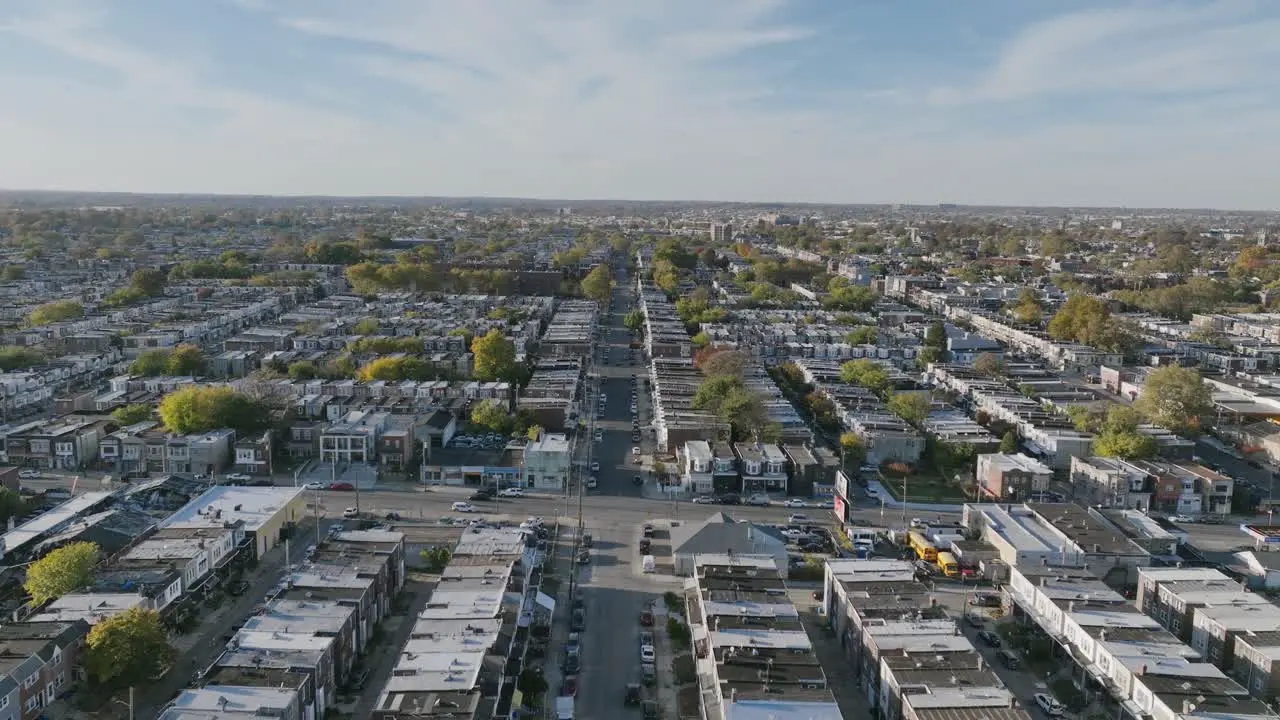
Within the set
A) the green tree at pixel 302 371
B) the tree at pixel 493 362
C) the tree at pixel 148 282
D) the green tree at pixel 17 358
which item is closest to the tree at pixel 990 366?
the tree at pixel 493 362

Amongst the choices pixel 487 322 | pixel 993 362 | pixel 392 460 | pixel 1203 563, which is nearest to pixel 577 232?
pixel 487 322

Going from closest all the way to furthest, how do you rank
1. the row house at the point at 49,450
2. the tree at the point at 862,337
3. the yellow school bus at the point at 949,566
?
1. the yellow school bus at the point at 949,566
2. the row house at the point at 49,450
3. the tree at the point at 862,337

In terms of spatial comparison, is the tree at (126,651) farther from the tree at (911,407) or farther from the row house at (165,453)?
the tree at (911,407)

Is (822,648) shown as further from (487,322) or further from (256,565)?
(487,322)

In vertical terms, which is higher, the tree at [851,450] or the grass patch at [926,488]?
the tree at [851,450]

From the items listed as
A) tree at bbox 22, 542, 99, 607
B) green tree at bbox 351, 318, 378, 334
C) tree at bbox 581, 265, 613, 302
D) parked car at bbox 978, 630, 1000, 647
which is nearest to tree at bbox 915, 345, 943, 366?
tree at bbox 581, 265, 613, 302

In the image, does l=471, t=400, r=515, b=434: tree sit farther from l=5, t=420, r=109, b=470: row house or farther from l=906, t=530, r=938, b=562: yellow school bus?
l=906, t=530, r=938, b=562: yellow school bus
